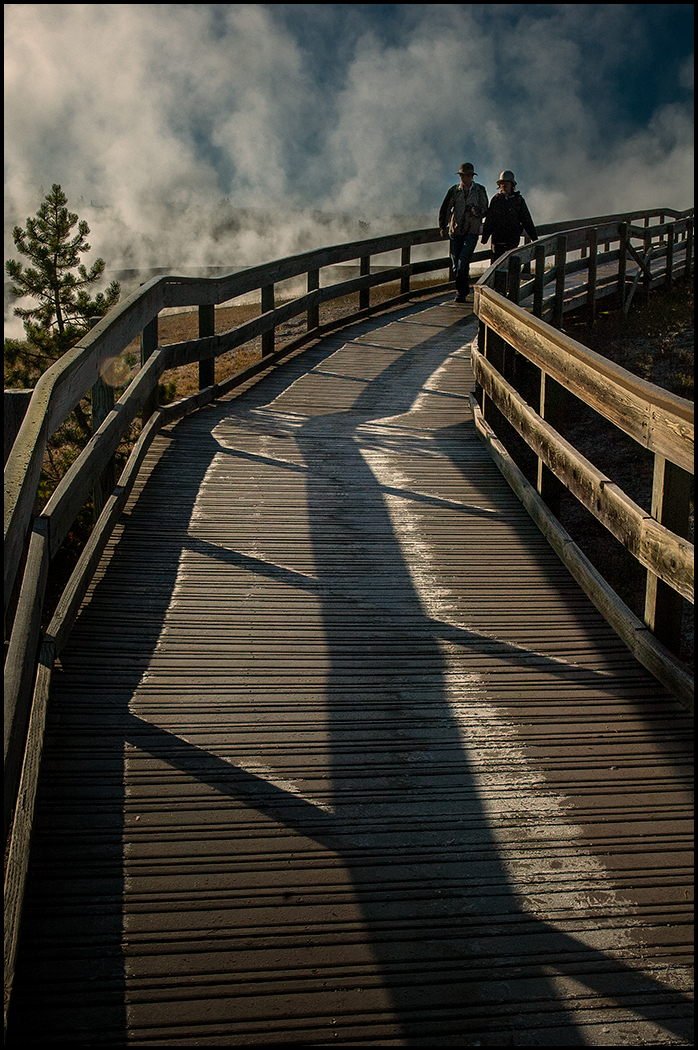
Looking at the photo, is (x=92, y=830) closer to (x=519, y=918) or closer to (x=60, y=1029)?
(x=60, y=1029)

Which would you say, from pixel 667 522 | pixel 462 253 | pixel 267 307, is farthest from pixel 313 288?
pixel 667 522

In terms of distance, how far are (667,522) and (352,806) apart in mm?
1760

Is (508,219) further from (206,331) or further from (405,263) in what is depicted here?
(206,331)

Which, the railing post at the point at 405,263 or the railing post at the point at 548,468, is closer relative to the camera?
the railing post at the point at 548,468

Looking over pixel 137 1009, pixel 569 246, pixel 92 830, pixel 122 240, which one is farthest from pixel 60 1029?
pixel 122 240

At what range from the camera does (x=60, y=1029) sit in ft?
7.68

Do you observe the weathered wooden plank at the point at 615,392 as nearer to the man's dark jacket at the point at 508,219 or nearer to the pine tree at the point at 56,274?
the man's dark jacket at the point at 508,219

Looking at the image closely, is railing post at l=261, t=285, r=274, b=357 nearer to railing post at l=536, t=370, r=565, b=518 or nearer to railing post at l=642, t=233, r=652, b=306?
railing post at l=536, t=370, r=565, b=518

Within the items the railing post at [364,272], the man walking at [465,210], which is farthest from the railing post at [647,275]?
the railing post at [364,272]

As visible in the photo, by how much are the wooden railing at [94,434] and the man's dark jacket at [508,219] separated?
935 mm

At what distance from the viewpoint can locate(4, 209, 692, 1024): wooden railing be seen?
109 inches

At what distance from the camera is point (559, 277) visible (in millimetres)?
12484

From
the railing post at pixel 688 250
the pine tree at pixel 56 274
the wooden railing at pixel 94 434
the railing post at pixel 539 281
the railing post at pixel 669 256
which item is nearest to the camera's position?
the wooden railing at pixel 94 434

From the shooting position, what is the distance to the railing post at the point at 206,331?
8.98m
